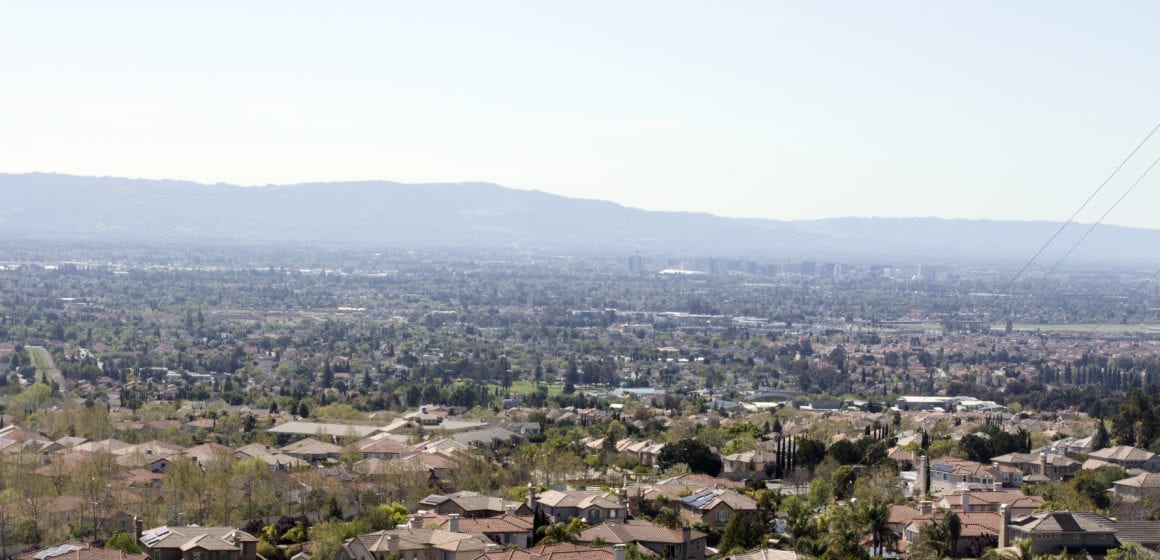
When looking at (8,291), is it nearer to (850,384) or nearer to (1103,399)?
(850,384)

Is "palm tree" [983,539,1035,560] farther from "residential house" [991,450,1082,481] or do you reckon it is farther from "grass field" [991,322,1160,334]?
"grass field" [991,322,1160,334]

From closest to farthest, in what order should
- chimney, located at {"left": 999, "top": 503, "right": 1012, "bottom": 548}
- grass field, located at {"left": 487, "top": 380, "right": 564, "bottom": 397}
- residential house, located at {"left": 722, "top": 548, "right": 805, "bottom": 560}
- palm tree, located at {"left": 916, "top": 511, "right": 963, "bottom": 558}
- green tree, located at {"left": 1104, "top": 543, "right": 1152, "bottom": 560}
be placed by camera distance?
1. residential house, located at {"left": 722, "top": 548, "right": 805, "bottom": 560}
2. green tree, located at {"left": 1104, "top": 543, "right": 1152, "bottom": 560}
3. palm tree, located at {"left": 916, "top": 511, "right": 963, "bottom": 558}
4. chimney, located at {"left": 999, "top": 503, "right": 1012, "bottom": 548}
5. grass field, located at {"left": 487, "top": 380, "right": 564, "bottom": 397}

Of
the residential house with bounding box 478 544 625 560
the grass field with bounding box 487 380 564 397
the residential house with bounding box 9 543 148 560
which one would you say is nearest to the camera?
the residential house with bounding box 9 543 148 560

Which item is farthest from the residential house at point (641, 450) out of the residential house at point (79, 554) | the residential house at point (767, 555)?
the residential house at point (79, 554)

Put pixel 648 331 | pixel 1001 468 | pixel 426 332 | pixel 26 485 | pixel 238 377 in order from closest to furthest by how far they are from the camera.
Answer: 1. pixel 26 485
2. pixel 1001 468
3. pixel 238 377
4. pixel 426 332
5. pixel 648 331

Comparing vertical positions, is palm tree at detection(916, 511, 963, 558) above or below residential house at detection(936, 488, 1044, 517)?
above

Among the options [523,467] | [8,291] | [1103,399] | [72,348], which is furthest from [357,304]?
[523,467]

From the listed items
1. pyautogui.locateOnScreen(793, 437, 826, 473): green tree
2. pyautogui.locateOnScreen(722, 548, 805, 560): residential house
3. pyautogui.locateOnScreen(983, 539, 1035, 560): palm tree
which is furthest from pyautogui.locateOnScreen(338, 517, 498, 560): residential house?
pyautogui.locateOnScreen(793, 437, 826, 473): green tree

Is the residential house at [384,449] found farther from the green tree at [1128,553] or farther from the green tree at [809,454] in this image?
the green tree at [1128,553]

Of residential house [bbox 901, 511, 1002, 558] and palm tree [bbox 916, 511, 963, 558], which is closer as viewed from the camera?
palm tree [bbox 916, 511, 963, 558]
